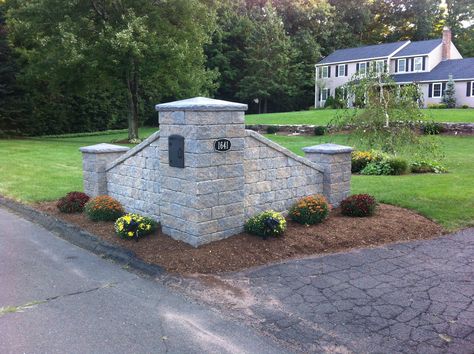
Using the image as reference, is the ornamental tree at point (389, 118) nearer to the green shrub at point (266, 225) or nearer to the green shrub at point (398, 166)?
the green shrub at point (398, 166)

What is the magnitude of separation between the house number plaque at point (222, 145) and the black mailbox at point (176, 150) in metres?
0.45

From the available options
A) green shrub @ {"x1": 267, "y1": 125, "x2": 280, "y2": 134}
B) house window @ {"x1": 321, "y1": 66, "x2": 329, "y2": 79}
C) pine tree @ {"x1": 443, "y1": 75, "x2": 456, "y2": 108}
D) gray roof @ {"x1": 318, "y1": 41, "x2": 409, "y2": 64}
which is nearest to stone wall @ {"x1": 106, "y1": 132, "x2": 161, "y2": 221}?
green shrub @ {"x1": 267, "y1": 125, "x2": 280, "y2": 134}

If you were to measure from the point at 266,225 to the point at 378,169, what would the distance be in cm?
701

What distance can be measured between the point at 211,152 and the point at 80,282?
2.29 m

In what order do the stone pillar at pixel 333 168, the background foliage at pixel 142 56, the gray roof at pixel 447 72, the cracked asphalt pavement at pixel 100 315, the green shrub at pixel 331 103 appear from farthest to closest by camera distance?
the green shrub at pixel 331 103
the gray roof at pixel 447 72
the background foliage at pixel 142 56
the stone pillar at pixel 333 168
the cracked asphalt pavement at pixel 100 315

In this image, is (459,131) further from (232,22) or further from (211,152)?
(232,22)

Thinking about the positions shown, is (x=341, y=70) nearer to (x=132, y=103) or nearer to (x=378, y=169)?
(x=132, y=103)

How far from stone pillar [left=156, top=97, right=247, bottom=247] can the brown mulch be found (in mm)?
245

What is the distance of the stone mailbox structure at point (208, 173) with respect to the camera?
6.23 metres

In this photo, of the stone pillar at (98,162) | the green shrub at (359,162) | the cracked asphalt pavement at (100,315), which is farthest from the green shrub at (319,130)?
the cracked asphalt pavement at (100,315)

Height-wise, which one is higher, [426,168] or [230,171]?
[230,171]

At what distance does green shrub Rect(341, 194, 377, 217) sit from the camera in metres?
8.00

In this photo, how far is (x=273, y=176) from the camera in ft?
24.9

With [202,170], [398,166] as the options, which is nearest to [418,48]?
[398,166]
